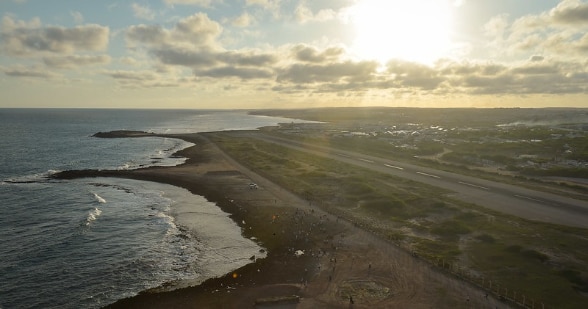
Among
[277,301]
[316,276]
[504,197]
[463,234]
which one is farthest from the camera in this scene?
[504,197]

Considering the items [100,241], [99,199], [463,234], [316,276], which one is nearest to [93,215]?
[99,199]

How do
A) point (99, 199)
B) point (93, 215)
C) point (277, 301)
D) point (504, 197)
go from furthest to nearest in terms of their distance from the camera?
point (99, 199), point (504, 197), point (93, 215), point (277, 301)

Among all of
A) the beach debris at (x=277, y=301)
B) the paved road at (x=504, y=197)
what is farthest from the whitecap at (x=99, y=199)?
the paved road at (x=504, y=197)

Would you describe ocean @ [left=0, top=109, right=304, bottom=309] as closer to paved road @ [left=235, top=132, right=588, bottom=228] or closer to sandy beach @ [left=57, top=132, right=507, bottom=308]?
sandy beach @ [left=57, top=132, right=507, bottom=308]

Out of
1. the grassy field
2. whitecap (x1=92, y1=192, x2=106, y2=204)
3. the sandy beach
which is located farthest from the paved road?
whitecap (x1=92, y1=192, x2=106, y2=204)

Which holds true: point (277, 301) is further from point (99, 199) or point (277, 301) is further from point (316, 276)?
point (99, 199)

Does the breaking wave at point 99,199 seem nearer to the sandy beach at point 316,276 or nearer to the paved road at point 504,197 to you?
the sandy beach at point 316,276
